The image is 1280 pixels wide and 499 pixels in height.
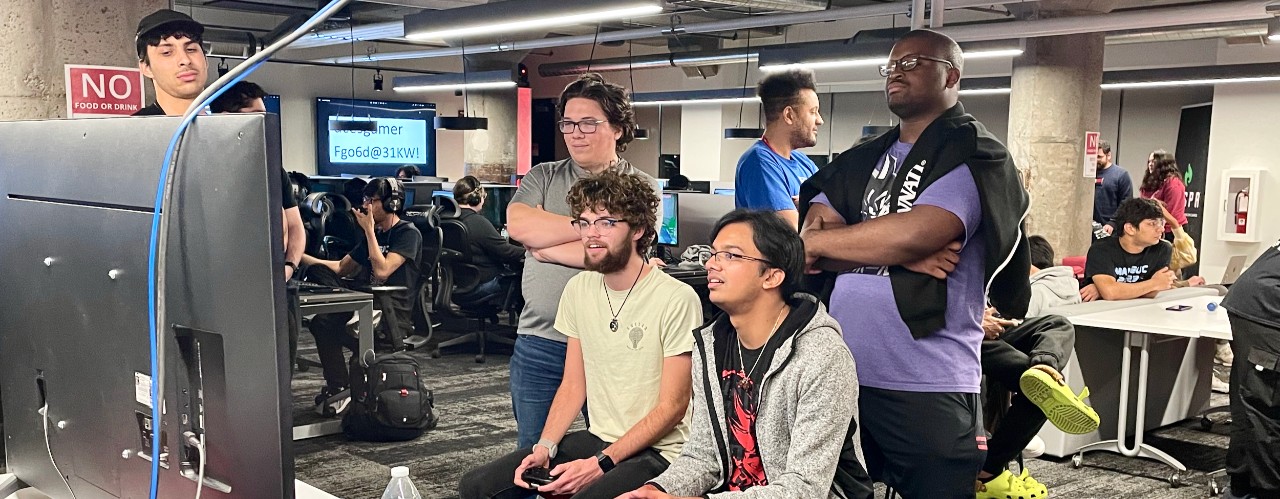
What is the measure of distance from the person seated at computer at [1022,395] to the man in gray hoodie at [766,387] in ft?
4.60

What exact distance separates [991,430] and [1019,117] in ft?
17.5

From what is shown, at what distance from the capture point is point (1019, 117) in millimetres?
8781

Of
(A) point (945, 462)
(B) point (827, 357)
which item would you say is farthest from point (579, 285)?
(A) point (945, 462)

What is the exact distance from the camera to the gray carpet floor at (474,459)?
Result: 4.41 metres

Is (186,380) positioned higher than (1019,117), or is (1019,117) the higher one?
(1019,117)

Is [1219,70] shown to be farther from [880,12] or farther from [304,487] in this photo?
[304,487]

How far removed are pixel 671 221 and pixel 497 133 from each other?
26.3 feet

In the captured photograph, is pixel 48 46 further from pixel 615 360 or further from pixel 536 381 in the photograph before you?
pixel 615 360

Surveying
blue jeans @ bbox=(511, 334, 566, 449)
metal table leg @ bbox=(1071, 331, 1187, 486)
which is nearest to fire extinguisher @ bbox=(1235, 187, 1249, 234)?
metal table leg @ bbox=(1071, 331, 1187, 486)

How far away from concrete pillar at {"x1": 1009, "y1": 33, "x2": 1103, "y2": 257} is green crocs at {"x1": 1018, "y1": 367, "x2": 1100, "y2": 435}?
211 inches

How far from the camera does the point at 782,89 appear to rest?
332cm

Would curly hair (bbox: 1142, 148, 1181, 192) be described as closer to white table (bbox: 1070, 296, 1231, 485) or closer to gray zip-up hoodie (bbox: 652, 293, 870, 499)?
white table (bbox: 1070, 296, 1231, 485)

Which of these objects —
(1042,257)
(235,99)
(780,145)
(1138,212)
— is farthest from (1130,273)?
(235,99)

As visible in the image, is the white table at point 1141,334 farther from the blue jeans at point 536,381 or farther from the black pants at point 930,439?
the blue jeans at point 536,381
